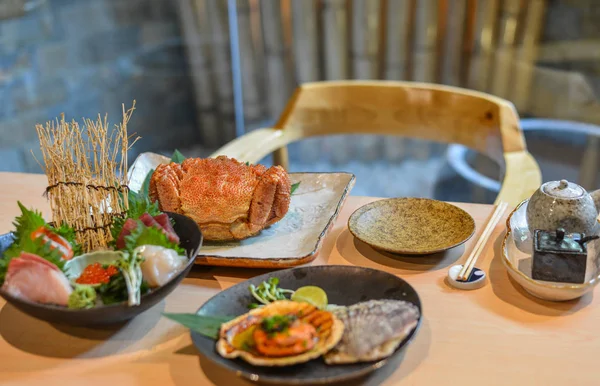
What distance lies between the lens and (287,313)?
93 centimetres

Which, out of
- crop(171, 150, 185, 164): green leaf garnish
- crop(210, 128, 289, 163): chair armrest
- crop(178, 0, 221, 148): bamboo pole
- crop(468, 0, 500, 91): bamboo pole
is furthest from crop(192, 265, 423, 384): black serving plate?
crop(178, 0, 221, 148): bamboo pole

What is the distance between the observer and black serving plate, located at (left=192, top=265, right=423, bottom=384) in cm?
83

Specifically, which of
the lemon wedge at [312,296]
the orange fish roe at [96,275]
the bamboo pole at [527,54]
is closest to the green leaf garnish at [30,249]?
the orange fish roe at [96,275]

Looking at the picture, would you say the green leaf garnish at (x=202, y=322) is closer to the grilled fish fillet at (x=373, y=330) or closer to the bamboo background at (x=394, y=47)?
the grilled fish fillet at (x=373, y=330)

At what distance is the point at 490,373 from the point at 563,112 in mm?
2591

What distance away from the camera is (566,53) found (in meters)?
3.01

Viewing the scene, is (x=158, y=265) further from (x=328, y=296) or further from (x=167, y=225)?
(x=328, y=296)

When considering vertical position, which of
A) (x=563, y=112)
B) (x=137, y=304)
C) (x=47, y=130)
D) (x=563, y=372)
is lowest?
(x=563, y=112)

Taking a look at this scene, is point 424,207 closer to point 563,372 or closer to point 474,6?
point 563,372

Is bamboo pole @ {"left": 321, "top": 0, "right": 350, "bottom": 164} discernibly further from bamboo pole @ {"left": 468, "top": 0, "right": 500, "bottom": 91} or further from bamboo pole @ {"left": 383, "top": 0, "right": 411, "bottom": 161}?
bamboo pole @ {"left": 468, "top": 0, "right": 500, "bottom": 91}

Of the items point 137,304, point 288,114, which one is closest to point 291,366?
point 137,304

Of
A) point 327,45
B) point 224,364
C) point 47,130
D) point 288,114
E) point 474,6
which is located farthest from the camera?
point 327,45

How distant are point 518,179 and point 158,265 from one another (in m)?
0.98

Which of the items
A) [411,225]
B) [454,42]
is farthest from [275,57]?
[411,225]
